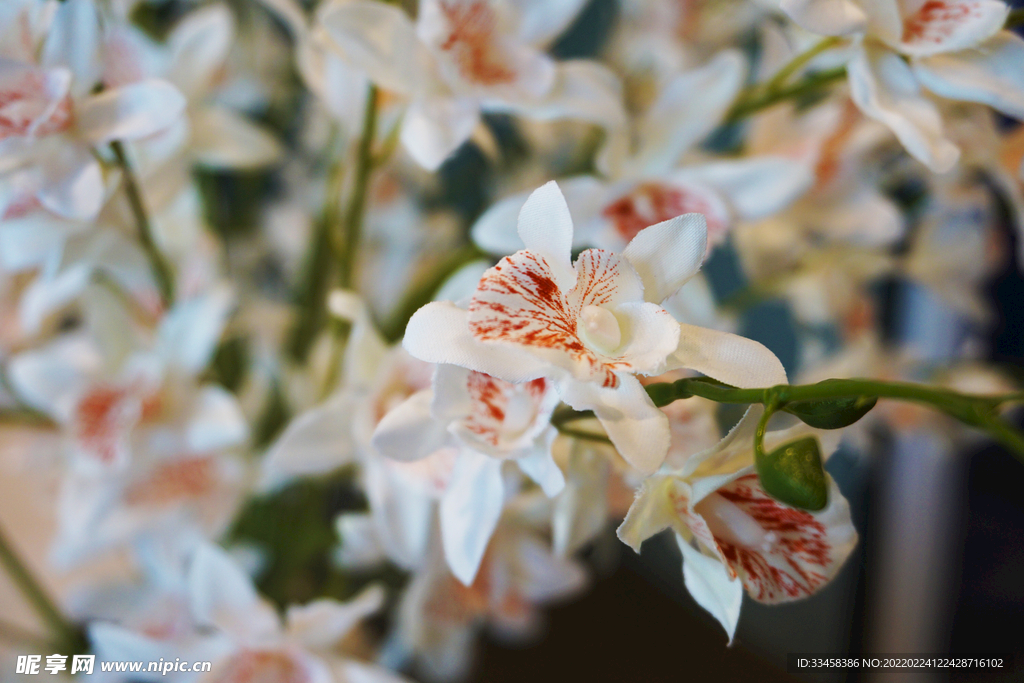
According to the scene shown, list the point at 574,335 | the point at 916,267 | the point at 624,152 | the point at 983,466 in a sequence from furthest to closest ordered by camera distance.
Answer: the point at 983,466 → the point at 916,267 → the point at 624,152 → the point at 574,335

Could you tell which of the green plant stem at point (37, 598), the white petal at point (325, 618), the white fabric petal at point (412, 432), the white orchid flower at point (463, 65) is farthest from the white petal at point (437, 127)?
Answer: the green plant stem at point (37, 598)

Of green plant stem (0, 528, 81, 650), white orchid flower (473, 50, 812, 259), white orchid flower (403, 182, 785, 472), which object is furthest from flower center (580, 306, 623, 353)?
green plant stem (0, 528, 81, 650)

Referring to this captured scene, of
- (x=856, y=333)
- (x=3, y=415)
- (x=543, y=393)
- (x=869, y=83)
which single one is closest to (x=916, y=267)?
(x=856, y=333)

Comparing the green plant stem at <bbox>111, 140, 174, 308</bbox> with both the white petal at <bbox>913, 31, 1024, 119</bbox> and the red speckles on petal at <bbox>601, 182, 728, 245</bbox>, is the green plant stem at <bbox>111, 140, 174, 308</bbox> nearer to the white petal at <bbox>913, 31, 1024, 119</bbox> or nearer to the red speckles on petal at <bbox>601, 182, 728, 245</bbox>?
the red speckles on petal at <bbox>601, 182, 728, 245</bbox>

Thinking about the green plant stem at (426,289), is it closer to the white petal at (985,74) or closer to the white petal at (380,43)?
the white petal at (380,43)

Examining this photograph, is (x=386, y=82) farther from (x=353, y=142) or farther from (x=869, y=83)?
(x=869, y=83)
